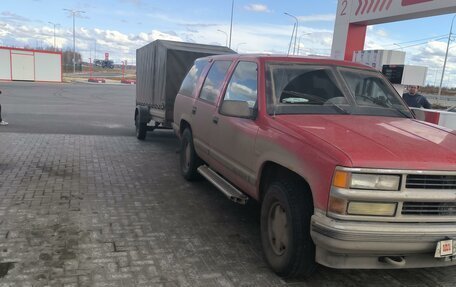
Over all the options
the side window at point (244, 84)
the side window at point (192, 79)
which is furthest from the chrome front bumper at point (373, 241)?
the side window at point (192, 79)

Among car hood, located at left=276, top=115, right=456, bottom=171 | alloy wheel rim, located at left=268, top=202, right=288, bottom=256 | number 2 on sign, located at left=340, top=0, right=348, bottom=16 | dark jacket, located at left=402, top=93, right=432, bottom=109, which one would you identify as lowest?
alloy wheel rim, located at left=268, top=202, right=288, bottom=256

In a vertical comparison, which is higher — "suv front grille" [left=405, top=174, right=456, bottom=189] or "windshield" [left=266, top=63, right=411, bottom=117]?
"windshield" [left=266, top=63, right=411, bottom=117]

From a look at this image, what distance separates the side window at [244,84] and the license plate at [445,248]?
2.21 meters

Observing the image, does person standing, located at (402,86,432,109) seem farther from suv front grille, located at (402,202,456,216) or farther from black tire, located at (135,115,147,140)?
suv front grille, located at (402,202,456,216)

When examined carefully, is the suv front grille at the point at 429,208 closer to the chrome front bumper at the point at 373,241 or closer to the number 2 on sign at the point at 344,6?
the chrome front bumper at the point at 373,241

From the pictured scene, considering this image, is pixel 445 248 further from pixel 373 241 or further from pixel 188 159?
pixel 188 159

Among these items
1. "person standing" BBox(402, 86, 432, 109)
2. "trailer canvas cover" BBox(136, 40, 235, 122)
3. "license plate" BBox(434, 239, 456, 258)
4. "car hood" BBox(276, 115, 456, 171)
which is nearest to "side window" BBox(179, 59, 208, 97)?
"trailer canvas cover" BBox(136, 40, 235, 122)

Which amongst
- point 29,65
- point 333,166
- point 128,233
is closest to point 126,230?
point 128,233

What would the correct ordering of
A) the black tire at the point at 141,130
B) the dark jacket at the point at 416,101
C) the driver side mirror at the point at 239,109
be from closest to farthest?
the driver side mirror at the point at 239,109
the dark jacket at the point at 416,101
the black tire at the point at 141,130

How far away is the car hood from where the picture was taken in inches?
121

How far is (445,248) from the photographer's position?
10.3 ft

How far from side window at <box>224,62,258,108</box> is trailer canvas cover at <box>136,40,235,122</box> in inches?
172

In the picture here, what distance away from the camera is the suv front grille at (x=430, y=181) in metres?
3.08

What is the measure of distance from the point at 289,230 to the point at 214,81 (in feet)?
9.79
